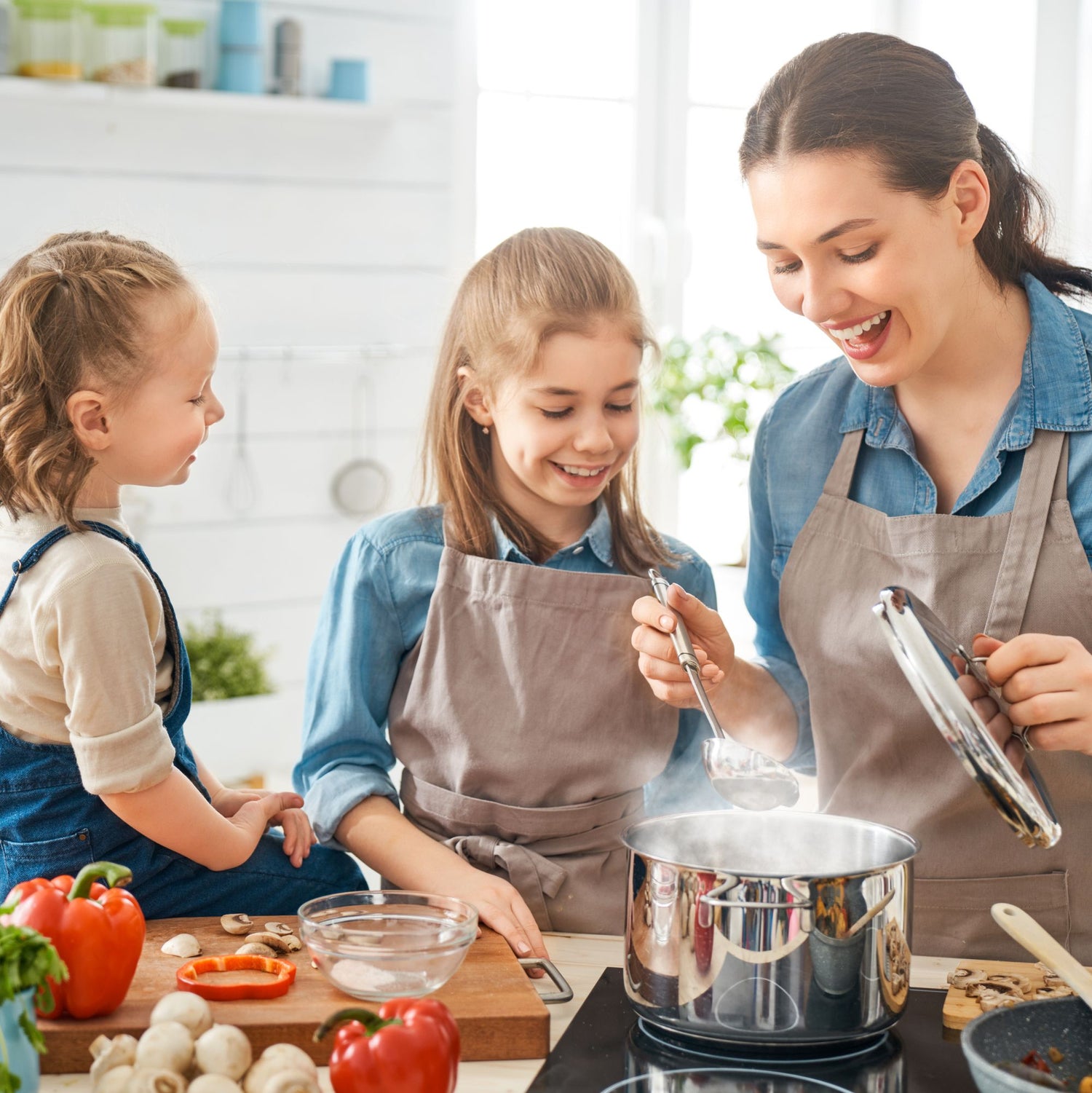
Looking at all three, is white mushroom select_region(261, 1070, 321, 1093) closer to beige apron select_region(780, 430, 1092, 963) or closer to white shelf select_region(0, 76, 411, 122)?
beige apron select_region(780, 430, 1092, 963)

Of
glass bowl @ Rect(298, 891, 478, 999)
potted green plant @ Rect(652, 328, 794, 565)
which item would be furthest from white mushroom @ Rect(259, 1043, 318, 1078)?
potted green plant @ Rect(652, 328, 794, 565)

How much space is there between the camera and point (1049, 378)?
1.28m

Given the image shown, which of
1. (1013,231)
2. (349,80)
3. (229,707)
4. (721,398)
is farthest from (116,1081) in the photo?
(721,398)

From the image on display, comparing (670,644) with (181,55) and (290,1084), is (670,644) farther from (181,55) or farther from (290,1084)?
(181,55)

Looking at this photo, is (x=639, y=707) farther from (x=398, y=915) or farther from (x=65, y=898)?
(x=65, y=898)

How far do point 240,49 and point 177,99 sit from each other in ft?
0.63

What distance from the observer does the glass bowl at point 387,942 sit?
0.95 metres

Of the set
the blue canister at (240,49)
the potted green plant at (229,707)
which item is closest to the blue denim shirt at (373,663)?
the potted green plant at (229,707)

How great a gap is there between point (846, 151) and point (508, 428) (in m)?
0.44

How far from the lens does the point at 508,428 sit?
139cm

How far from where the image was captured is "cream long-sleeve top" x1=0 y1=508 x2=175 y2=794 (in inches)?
41.5

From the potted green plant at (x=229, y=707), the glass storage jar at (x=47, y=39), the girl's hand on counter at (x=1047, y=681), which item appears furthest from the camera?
the potted green plant at (x=229, y=707)

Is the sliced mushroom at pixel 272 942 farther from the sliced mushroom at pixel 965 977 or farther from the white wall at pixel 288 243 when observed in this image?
the white wall at pixel 288 243

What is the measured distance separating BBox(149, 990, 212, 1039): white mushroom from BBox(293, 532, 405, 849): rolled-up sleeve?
430mm
